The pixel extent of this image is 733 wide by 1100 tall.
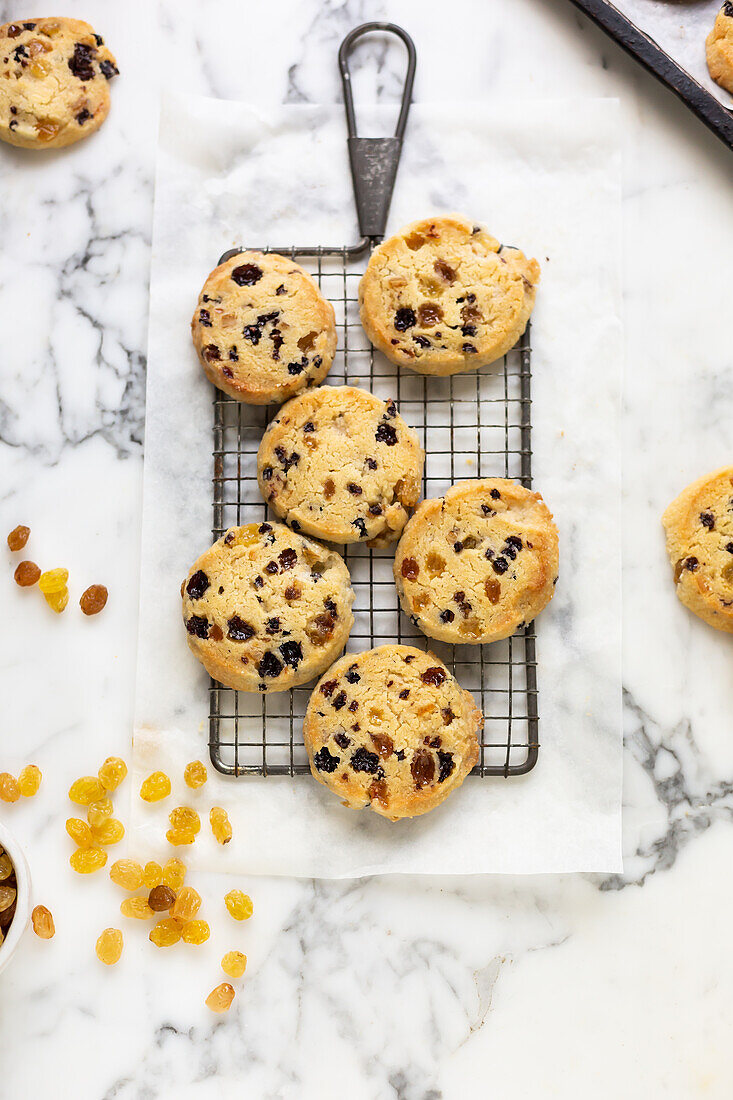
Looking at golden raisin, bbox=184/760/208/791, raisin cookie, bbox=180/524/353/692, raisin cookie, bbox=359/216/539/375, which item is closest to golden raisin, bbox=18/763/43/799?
golden raisin, bbox=184/760/208/791

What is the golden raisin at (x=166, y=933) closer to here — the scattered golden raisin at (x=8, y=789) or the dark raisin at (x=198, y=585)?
the scattered golden raisin at (x=8, y=789)

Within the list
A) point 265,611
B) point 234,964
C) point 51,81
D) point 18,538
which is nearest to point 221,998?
point 234,964

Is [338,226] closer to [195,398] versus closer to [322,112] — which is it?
[322,112]

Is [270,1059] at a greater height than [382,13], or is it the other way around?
[382,13]

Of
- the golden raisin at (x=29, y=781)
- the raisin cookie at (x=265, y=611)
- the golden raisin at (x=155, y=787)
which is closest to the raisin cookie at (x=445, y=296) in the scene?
the raisin cookie at (x=265, y=611)

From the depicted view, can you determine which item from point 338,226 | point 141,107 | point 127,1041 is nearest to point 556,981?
point 127,1041

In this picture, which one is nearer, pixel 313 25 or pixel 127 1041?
pixel 127 1041
